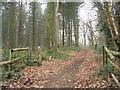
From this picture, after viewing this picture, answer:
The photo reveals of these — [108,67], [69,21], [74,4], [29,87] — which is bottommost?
[29,87]

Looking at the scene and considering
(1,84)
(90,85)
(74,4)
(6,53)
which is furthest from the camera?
(74,4)

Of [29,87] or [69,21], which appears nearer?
[29,87]

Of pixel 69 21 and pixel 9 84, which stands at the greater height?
pixel 69 21

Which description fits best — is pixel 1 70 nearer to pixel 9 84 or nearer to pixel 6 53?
pixel 9 84

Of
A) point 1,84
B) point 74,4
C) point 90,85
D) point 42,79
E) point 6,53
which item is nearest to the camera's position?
point 90,85

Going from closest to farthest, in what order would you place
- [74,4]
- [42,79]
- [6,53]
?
1. [42,79]
2. [6,53]
3. [74,4]

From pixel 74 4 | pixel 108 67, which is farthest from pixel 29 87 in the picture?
pixel 74 4

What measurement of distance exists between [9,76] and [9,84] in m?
1.18

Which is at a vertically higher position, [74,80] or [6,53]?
[6,53]

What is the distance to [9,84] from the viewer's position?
8.55 m

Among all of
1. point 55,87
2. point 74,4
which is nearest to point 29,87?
point 55,87

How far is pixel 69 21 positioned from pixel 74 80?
27.8 metres

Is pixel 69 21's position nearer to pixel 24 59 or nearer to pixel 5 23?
pixel 5 23

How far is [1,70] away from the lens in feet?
32.3
